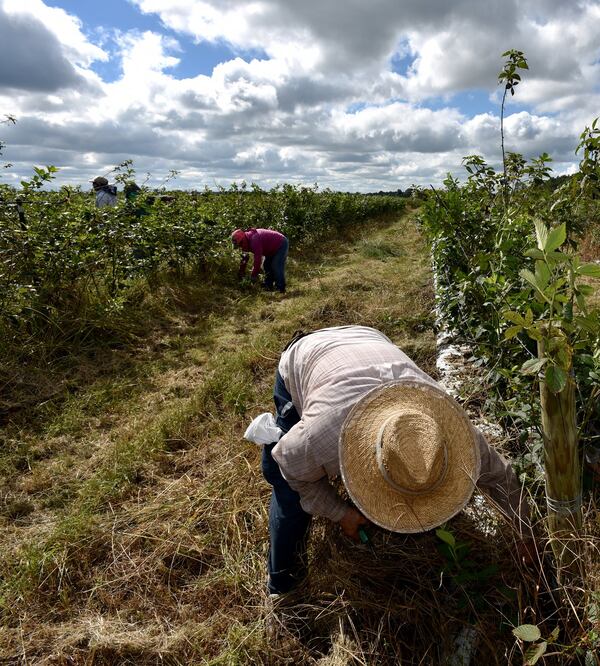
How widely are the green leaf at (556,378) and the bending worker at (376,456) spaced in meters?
0.38

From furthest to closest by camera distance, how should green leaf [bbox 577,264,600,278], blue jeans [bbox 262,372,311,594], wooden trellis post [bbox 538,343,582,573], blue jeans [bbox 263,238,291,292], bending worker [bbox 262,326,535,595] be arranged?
1. blue jeans [bbox 263,238,291,292]
2. blue jeans [bbox 262,372,311,594]
3. bending worker [bbox 262,326,535,595]
4. wooden trellis post [bbox 538,343,582,573]
5. green leaf [bbox 577,264,600,278]

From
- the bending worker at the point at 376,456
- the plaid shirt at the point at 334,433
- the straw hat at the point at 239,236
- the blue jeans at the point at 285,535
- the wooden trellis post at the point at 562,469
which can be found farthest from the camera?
the straw hat at the point at 239,236

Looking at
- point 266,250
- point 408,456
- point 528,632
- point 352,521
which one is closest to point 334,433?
point 408,456

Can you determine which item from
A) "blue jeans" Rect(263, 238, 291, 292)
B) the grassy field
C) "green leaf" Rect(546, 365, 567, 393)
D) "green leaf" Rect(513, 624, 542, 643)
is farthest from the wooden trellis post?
"blue jeans" Rect(263, 238, 291, 292)

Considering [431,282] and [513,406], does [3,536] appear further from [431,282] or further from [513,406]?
[431,282]

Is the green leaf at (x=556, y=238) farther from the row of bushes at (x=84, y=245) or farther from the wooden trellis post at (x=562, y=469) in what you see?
the row of bushes at (x=84, y=245)

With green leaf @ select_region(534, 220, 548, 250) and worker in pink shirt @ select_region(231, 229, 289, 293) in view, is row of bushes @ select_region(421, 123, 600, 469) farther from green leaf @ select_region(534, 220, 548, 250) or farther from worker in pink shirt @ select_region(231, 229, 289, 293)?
worker in pink shirt @ select_region(231, 229, 289, 293)

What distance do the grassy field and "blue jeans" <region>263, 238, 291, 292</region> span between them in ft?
10.4

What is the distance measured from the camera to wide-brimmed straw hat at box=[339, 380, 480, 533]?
1440 mm

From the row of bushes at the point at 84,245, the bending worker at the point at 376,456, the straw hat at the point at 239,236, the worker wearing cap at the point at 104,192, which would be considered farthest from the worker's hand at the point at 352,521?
the worker wearing cap at the point at 104,192

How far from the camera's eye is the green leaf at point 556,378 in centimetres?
119

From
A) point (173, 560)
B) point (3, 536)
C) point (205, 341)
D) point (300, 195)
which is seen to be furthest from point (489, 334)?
point (300, 195)

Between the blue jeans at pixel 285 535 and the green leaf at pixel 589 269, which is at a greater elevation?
the green leaf at pixel 589 269

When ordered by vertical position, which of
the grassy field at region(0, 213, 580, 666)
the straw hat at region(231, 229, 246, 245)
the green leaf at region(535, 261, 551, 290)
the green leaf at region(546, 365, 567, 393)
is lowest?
the grassy field at region(0, 213, 580, 666)
